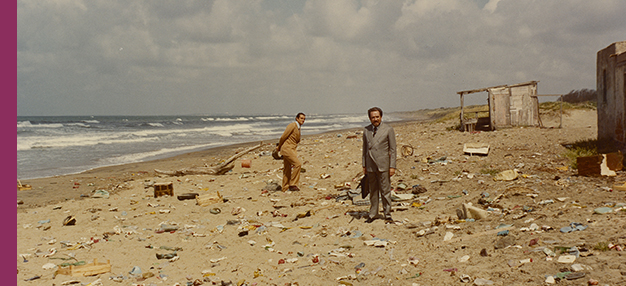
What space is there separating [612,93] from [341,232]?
906 centimetres

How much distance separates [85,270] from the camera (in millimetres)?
4762

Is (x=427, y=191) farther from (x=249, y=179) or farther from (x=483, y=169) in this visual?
(x=249, y=179)

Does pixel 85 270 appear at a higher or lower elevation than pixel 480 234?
lower

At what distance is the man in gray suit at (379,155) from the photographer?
5953mm

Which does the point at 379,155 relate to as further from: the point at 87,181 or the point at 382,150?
the point at 87,181

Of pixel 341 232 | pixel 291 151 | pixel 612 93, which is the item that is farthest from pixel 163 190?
pixel 612 93

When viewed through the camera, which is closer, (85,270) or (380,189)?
(85,270)

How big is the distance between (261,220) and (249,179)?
3.87 m

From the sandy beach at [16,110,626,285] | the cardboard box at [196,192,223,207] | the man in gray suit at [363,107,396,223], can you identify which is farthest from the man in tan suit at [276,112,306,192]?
the man in gray suit at [363,107,396,223]

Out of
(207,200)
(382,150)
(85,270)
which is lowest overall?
(85,270)

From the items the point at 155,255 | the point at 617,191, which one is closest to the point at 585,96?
the point at 617,191

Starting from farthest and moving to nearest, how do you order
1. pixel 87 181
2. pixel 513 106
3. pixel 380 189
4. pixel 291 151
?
pixel 513 106, pixel 87 181, pixel 291 151, pixel 380 189

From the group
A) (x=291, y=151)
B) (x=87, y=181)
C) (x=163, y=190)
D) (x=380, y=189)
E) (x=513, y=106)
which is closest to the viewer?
(x=380, y=189)

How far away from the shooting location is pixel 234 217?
731 centimetres
